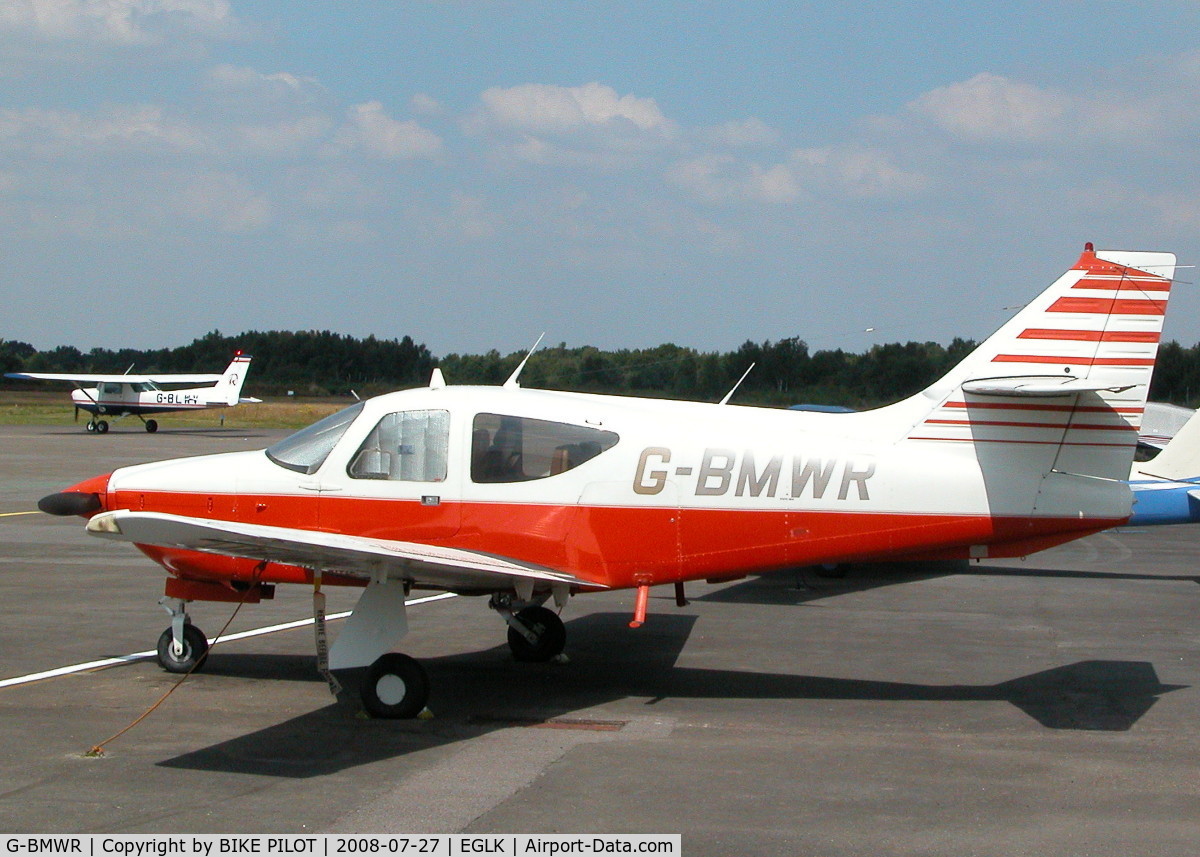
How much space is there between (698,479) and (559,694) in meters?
1.91

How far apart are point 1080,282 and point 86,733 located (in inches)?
280

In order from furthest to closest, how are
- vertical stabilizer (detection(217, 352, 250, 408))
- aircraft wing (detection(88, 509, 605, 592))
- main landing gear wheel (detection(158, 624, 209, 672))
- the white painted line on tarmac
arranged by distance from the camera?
vertical stabilizer (detection(217, 352, 250, 408)) < main landing gear wheel (detection(158, 624, 209, 672)) < the white painted line on tarmac < aircraft wing (detection(88, 509, 605, 592))

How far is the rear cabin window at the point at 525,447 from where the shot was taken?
26.3 feet

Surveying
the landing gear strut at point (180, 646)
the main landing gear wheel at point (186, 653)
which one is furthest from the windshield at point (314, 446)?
the main landing gear wheel at point (186, 653)

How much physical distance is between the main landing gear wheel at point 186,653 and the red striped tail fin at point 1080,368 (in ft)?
18.5

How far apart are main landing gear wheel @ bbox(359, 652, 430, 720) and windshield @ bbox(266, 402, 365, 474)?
1599mm

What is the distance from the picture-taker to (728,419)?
8.19 m

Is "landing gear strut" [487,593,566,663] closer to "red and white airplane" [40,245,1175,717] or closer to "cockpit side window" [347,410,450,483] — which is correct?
"red and white airplane" [40,245,1175,717]

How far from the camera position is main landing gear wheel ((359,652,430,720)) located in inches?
293

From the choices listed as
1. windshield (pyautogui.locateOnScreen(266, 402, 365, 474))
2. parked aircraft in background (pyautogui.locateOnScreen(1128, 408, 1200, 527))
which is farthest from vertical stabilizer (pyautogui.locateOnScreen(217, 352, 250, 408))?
windshield (pyautogui.locateOnScreen(266, 402, 365, 474))

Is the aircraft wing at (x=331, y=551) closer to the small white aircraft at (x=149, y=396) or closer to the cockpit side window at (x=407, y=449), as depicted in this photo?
the cockpit side window at (x=407, y=449)

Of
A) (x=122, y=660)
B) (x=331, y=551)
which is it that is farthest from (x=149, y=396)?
(x=331, y=551)

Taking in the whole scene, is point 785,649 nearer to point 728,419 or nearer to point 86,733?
point 728,419

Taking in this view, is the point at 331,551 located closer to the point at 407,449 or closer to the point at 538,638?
the point at 407,449
